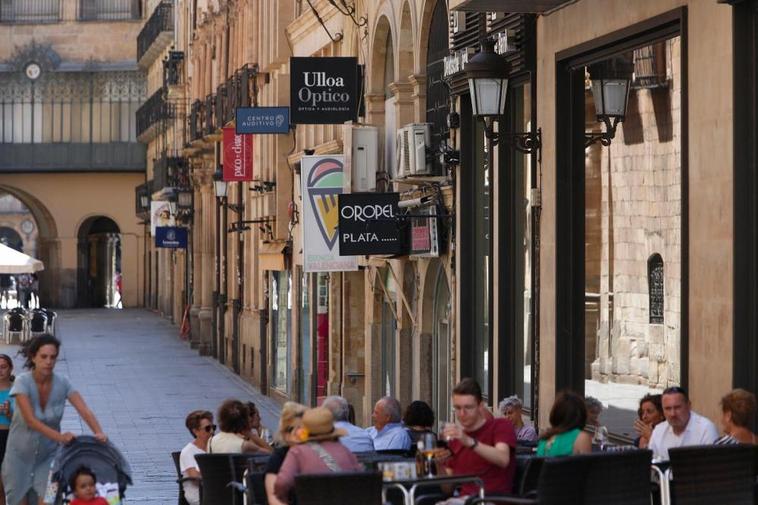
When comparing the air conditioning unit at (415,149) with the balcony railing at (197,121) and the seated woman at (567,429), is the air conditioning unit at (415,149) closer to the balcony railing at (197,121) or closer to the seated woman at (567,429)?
the seated woman at (567,429)

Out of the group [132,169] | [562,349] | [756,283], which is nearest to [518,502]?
[756,283]

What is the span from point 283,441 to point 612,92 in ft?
18.1

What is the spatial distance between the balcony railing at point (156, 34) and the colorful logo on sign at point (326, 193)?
38404mm

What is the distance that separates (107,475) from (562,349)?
5433 millimetres

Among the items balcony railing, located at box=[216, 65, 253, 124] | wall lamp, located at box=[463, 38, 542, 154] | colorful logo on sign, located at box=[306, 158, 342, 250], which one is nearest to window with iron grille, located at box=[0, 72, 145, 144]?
balcony railing, located at box=[216, 65, 253, 124]

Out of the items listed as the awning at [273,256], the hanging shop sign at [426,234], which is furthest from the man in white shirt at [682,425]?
the awning at [273,256]

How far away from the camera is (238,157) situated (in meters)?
35.9

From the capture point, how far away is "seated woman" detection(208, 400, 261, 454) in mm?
12328

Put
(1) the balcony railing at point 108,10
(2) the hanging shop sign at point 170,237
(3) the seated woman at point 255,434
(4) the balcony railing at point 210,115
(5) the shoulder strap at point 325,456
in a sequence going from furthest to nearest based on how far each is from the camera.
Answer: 1. (1) the balcony railing at point 108,10
2. (2) the hanging shop sign at point 170,237
3. (4) the balcony railing at point 210,115
4. (3) the seated woman at point 255,434
5. (5) the shoulder strap at point 325,456

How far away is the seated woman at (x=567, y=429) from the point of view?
33.6 feet

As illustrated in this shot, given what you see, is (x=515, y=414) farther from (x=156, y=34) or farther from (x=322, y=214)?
(x=156, y=34)

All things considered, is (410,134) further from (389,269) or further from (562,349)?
(562,349)

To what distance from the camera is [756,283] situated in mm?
11422

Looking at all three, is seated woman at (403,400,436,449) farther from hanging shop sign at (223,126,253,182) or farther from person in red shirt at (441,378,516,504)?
hanging shop sign at (223,126,253,182)
